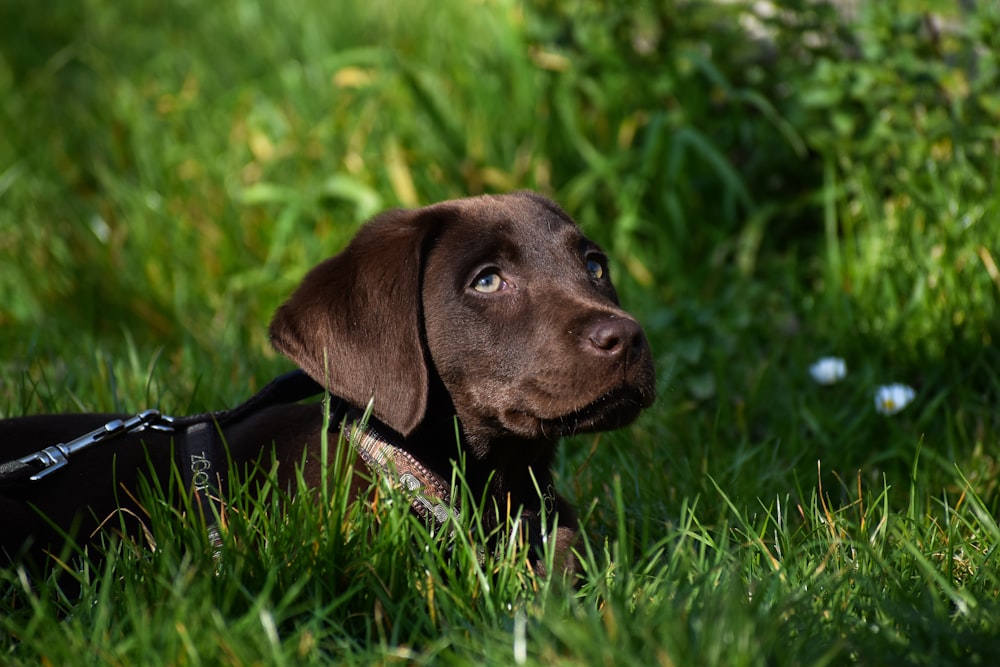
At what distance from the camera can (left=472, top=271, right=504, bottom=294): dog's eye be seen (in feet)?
8.66

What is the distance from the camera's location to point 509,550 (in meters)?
2.24

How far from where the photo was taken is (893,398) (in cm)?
356

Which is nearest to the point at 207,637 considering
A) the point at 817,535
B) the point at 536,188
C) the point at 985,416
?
the point at 817,535

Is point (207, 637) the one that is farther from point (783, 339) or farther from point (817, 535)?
point (783, 339)

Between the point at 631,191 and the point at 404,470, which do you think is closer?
the point at 404,470

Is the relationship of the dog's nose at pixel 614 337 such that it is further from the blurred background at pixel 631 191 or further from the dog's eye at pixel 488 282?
the blurred background at pixel 631 191

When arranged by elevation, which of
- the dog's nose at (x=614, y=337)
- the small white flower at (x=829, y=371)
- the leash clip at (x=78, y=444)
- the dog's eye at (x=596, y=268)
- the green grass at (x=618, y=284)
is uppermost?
the dog's nose at (x=614, y=337)

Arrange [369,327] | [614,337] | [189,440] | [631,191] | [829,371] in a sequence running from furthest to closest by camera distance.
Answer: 1. [631,191]
2. [829,371]
3. [189,440]
4. [369,327]
5. [614,337]

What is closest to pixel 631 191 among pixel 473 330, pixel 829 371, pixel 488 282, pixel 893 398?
pixel 829 371

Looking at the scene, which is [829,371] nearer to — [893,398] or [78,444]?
[893,398]

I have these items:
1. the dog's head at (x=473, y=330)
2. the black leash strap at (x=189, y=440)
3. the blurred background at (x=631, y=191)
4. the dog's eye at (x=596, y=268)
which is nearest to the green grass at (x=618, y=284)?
the blurred background at (x=631, y=191)

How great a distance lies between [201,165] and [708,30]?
247 centimetres

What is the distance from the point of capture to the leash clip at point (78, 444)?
2.53m

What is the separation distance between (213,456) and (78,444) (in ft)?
1.00
